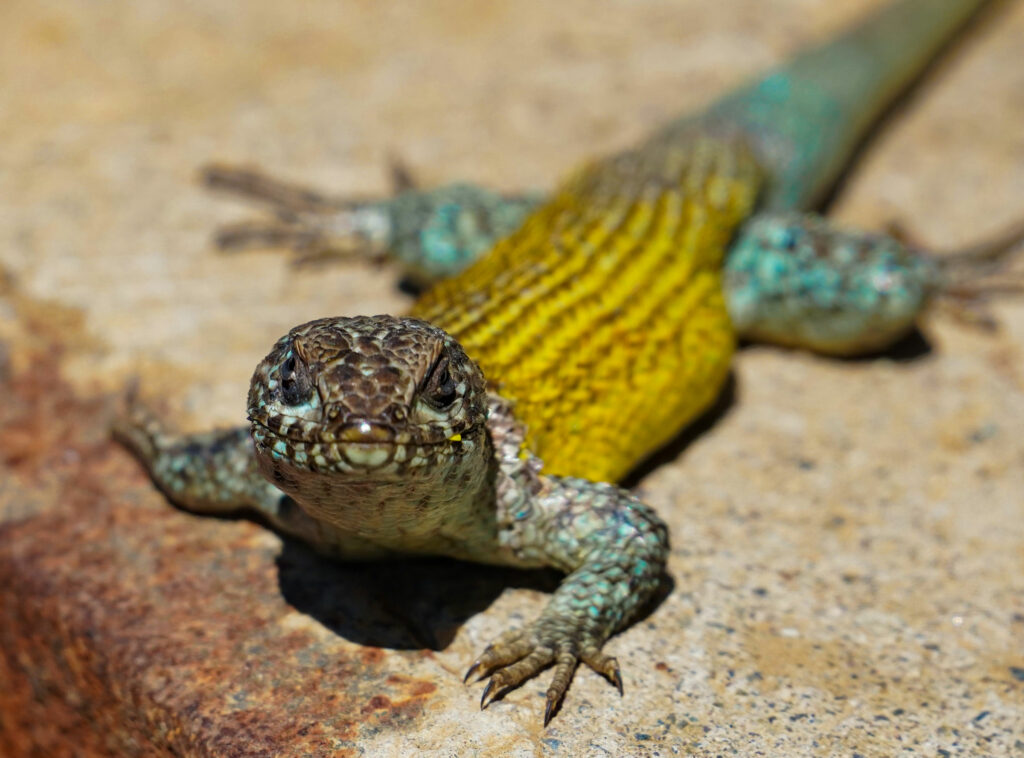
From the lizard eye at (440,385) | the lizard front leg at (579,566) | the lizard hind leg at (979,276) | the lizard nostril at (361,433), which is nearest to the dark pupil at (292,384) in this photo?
the lizard nostril at (361,433)

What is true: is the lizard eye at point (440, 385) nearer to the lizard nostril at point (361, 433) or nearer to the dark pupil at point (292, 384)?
the lizard nostril at point (361, 433)

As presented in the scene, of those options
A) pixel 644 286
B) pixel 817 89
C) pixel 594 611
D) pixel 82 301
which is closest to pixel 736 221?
pixel 644 286

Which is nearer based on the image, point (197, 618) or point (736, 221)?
point (197, 618)

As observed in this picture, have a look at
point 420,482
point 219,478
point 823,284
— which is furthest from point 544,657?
point 823,284

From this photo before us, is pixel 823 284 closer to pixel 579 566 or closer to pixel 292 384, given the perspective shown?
pixel 579 566

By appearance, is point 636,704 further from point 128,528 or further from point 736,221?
point 736,221

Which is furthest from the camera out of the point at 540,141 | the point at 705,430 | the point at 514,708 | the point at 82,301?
the point at 540,141
